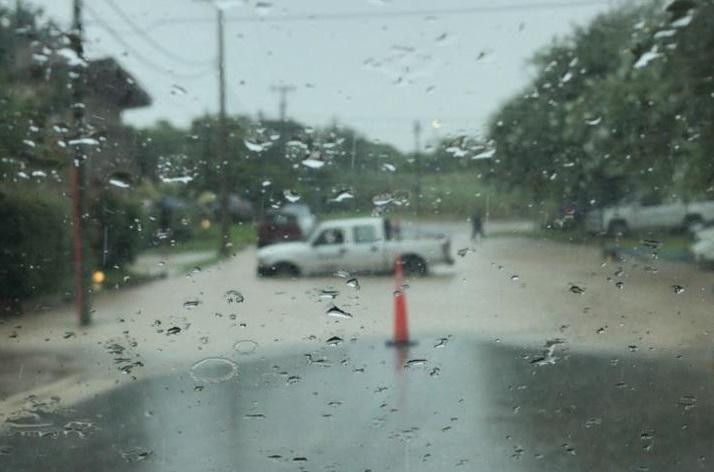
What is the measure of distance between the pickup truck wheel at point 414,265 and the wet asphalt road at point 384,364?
0.17 ft

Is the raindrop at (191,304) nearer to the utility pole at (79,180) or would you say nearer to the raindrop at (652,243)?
the utility pole at (79,180)

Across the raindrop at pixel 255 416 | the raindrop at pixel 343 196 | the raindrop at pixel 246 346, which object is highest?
the raindrop at pixel 343 196

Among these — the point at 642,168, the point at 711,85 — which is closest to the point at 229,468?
the point at 642,168

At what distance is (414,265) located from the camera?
503 centimetres

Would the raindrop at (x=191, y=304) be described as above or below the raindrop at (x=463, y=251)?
below

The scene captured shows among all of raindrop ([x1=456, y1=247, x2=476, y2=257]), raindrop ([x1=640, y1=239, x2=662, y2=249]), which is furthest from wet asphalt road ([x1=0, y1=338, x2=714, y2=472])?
raindrop ([x1=640, y1=239, x2=662, y2=249])

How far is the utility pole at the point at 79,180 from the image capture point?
506 cm

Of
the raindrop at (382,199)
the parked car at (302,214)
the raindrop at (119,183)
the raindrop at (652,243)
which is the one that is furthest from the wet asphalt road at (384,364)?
the raindrop at (119,183)

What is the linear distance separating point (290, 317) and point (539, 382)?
4.86ft

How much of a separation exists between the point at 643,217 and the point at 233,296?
241 centimetres

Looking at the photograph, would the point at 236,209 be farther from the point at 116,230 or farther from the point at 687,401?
the point at 687,401

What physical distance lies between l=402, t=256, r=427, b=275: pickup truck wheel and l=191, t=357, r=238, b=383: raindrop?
112cm

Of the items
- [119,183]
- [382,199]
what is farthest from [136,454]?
[382,199]

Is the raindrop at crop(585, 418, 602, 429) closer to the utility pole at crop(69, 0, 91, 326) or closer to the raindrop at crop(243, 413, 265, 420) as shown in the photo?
the raindrop at crop(243, 413, 265, 420)
